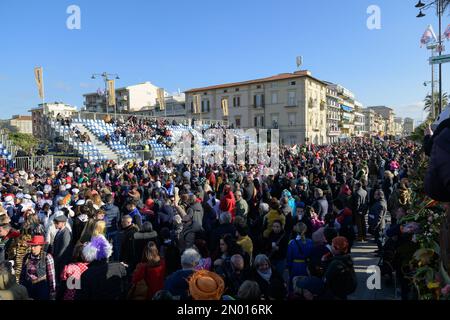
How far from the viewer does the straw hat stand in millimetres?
2896

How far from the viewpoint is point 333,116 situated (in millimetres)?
65688

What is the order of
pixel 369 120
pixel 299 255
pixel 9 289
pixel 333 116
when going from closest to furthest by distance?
pixel 9 289, pixel 299 255, pixel 333 116, pixel 369 120

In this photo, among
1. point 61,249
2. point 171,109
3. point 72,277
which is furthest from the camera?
point 171,109

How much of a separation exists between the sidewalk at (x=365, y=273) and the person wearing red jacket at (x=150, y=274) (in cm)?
345

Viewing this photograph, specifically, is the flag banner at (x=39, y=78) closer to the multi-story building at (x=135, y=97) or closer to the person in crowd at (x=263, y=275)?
the person in crowd at (x=263, y=275)

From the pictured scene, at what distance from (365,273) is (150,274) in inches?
181

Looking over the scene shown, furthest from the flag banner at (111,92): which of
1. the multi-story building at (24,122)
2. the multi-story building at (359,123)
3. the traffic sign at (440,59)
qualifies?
the multi-story building at (24,122)

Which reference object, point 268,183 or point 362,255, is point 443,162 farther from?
point 268,183

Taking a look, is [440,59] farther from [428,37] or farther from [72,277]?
[428,37]

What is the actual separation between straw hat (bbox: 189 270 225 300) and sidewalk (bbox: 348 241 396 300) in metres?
3.38

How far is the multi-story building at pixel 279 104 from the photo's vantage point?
48844 millimetres

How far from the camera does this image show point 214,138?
A: 30141mm

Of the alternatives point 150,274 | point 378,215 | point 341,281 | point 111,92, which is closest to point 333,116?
point 111,92

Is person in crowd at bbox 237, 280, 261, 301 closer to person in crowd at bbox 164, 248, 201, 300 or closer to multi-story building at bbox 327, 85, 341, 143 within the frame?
person in crowd at bbox 164, 248, 201, 300
